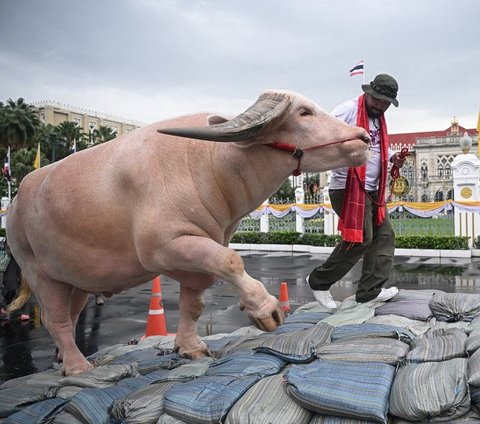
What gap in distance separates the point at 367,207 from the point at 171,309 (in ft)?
12.3

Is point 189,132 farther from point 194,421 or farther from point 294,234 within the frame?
point 294,234

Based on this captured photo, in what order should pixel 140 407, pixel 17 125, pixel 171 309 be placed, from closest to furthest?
pixel 140 407 → pixel 171 309 → pixel 17 125

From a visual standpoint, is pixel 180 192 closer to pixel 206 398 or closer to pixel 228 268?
pixel 228 268

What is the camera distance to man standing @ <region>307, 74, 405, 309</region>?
3549mm

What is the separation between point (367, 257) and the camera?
12.8ft

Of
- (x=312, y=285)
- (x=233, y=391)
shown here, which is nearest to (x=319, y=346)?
(x=233, y=391)

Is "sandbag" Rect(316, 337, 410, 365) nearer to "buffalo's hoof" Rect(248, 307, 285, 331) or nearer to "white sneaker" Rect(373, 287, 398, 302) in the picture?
"buffalo's hoof" Rect(248, 307, 285, 331)

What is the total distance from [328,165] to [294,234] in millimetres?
13488

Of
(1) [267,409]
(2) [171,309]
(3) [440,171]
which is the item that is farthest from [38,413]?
(3) [440,171]

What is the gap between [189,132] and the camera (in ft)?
6.83

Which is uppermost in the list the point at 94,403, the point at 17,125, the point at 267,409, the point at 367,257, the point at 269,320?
the point at 17,125

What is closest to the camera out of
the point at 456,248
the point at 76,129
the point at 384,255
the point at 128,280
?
the point at 128,280

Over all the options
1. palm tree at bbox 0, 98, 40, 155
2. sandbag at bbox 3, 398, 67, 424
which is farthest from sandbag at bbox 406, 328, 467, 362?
palm tree at bbox 0, 98, 40, 155

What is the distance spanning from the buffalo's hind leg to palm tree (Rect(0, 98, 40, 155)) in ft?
130
